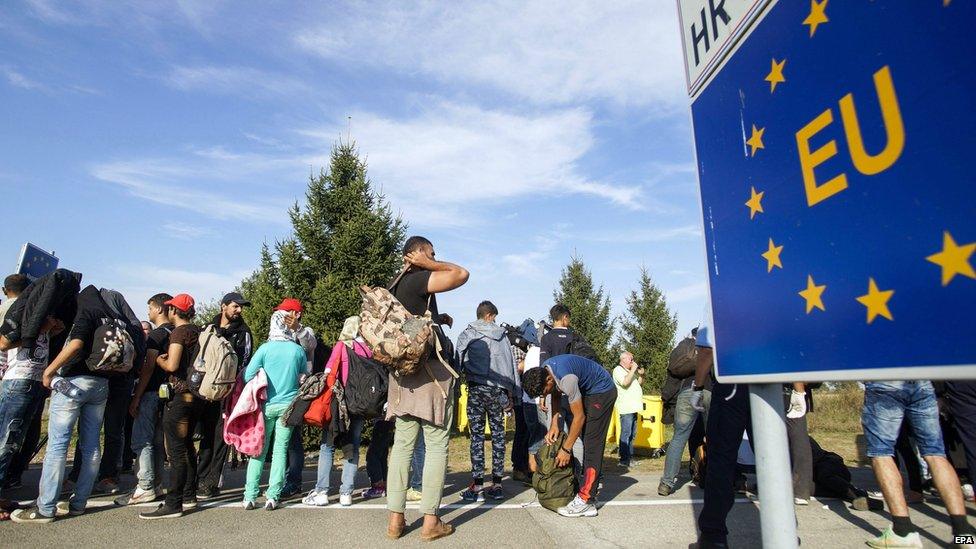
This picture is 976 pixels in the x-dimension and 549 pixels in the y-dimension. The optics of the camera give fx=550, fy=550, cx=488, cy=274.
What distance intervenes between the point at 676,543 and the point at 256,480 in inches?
149

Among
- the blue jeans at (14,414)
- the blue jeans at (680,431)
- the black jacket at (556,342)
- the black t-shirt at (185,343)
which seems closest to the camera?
the blue jeans at (14,414)

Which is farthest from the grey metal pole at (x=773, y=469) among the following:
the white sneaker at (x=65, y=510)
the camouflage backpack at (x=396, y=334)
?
the white sneaker at (x=65, y=510)

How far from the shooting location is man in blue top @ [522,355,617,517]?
200 inches

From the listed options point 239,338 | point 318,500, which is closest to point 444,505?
point 318,500

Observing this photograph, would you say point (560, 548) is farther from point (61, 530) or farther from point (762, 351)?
point (61, 530)

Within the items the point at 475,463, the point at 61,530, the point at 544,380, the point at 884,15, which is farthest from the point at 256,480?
the point at 884,15

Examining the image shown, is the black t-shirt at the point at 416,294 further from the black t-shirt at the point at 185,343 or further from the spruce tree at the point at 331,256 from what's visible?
the spruce tree at the point at 331,256

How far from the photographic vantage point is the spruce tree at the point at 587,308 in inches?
846

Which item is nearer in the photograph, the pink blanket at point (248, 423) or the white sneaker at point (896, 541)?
the white sneaker at point (896, 541)

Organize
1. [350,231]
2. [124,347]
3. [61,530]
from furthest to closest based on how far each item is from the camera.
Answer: [350,231] < [124,347] < [61,530]

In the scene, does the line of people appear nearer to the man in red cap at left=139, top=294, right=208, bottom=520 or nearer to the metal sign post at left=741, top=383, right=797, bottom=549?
the man in red cap at left=139, top=294, right=208, bottom=520

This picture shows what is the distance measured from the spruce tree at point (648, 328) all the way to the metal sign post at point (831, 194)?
67.2 feet

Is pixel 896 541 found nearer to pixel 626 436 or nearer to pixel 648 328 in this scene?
pixel 626 436

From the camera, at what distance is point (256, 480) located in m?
5.25
